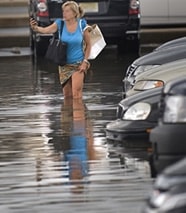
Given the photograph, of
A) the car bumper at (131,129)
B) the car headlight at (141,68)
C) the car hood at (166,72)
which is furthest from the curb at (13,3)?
the car bumper at (131,129)

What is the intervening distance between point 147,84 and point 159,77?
174 millimetres

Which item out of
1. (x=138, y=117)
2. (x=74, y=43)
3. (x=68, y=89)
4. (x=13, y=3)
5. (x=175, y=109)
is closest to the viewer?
(x=175, y=109)

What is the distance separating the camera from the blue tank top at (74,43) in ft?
49.9

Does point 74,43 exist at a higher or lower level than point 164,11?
higher

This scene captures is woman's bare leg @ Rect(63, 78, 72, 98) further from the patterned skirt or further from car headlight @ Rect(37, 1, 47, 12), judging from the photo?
car headlight @ Rect(37, 1, 47, 12)

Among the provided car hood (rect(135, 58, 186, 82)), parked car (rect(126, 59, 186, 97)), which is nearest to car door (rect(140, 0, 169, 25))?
car hood (rect(135, 58, 186, 82))

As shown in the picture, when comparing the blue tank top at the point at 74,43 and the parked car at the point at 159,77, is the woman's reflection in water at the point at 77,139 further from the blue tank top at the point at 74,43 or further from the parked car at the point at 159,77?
the parked car at the point at 159,77

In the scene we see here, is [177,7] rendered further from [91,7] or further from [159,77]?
[159,77]

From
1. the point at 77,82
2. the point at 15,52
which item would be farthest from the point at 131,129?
the point at 15,52

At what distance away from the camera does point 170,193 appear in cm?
584

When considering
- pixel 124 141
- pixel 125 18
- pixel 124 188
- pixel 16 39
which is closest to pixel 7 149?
pixel 124 141

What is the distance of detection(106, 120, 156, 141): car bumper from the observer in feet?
35.7

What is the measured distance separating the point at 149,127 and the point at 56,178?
4.68 ft

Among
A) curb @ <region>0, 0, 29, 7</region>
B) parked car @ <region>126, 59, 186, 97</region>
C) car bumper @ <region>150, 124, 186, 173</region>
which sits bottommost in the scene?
curb @ <region>0, 0, 29, 7</region>
